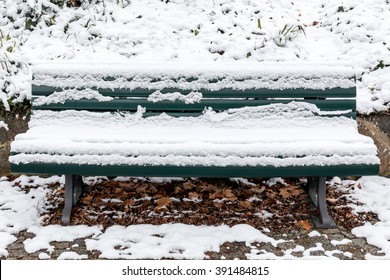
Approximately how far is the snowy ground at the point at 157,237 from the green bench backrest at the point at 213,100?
744mm

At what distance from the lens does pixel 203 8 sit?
5.04 meters

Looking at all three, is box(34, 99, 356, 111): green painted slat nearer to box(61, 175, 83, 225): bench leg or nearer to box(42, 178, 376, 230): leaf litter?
box(61, 175, 83, 225): bench leg

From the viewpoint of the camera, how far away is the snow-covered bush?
408cm

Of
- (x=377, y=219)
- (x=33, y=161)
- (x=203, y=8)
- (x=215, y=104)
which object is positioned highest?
(x=203, y=8)

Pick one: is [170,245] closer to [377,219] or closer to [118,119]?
[118,119]

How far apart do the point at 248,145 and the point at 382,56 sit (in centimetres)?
206

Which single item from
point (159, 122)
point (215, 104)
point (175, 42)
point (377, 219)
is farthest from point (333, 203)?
point (175, 42)

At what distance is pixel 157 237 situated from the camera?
318cm

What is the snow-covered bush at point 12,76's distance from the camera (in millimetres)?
4082

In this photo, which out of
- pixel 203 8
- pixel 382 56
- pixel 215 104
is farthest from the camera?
pixel 203 8

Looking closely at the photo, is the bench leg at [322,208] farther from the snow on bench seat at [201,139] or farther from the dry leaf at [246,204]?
the dry leaf at [246,204]

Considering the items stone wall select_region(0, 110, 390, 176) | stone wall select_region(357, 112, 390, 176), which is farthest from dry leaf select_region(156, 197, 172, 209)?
stone wall select_region(357, 112, 390, 176)

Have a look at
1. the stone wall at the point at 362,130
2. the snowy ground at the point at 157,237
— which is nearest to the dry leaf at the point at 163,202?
the snowy ground at the point at 157,237

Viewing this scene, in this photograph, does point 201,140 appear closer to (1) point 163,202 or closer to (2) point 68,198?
(1) point 163,202
